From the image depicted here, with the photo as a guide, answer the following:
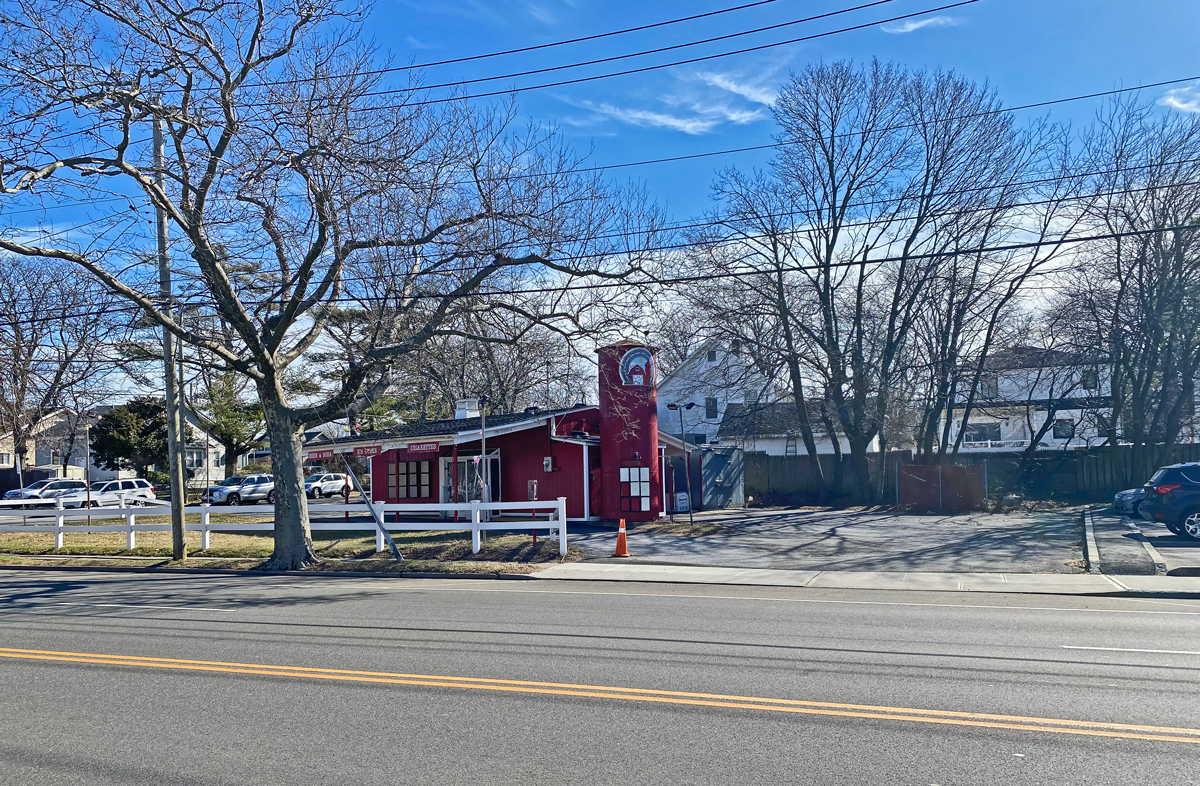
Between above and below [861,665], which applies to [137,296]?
above

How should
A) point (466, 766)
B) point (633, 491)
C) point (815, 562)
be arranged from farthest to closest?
point (633, 491) < point (815, 562) < point (466, 766)

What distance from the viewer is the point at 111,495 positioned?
4381 centimetres

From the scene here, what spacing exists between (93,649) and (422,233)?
1133 centimetres

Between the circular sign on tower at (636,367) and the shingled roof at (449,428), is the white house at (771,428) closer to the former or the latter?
the circular sign on tower at (636,367)

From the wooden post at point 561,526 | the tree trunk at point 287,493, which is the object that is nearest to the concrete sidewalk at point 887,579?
the wooden post at point 561,526

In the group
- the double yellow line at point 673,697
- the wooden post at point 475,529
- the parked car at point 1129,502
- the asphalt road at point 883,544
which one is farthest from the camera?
the parked car at point 1129,502

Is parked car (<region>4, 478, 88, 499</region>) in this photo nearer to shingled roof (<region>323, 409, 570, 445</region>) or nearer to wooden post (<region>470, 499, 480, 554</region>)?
shingled roof (<region>323, 409, 570, 445</region>)

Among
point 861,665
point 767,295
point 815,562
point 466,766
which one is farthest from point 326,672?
point 767,295

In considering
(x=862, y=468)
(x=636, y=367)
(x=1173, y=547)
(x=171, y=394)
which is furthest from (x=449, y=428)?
(x=1173, y=547)

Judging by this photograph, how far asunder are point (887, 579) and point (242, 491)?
38561 mm

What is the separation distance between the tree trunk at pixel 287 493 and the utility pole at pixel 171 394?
269cm

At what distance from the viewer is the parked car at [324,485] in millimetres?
52625

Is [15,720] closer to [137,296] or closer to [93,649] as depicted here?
[93,649]

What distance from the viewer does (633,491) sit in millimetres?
27922
